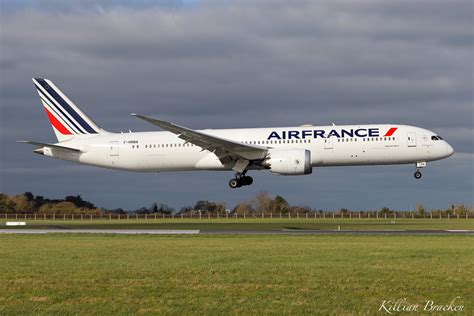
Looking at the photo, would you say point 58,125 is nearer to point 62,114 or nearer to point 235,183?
point 62,114

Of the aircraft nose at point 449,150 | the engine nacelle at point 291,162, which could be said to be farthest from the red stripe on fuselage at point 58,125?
the aircraft nose at point 449,150

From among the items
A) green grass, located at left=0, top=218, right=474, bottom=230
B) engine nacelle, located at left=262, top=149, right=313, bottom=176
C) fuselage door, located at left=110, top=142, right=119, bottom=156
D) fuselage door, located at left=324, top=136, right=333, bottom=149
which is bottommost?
green grass, located at left=0, top=218, right=474, bottom=230

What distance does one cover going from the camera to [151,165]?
61344 mm

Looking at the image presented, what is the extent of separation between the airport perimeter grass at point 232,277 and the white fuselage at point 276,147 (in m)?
22.0

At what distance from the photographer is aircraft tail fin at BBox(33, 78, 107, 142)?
65188 mm

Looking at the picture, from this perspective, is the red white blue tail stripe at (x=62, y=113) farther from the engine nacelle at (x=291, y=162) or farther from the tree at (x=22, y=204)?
the tree at (x=22, y=204)

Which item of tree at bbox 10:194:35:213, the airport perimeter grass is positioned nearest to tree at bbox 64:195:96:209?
tree at bbox 10:194:35:213

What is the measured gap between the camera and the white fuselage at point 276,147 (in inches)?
2183

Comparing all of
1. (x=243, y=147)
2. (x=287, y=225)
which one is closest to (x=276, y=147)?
(x=243, y=147)

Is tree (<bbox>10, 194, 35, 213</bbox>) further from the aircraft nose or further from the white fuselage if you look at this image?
the aircraft nose

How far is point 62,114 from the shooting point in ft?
218

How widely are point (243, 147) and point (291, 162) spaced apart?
3831 millimetres

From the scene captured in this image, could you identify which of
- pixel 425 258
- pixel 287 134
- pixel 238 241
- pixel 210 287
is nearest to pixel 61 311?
pixel 210 287

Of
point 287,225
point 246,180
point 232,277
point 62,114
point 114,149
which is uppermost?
point 62,114
